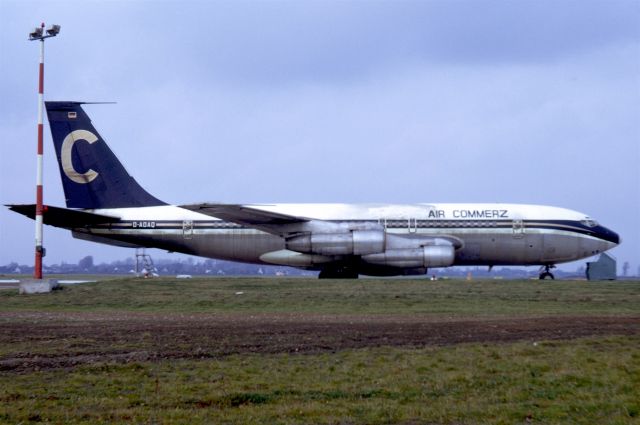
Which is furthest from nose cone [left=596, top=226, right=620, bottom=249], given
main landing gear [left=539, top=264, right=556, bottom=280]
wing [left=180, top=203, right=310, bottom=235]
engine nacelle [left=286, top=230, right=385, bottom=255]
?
wing [left=180, top=203, right=310, bottom=235]

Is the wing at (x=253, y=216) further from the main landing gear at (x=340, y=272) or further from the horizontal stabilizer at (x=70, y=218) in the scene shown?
the horizontal stabilizer at (x=70, y=218)

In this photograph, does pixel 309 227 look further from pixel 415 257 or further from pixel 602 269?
pixel 602 269

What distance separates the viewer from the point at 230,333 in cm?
1530

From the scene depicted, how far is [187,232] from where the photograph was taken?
1375 inches

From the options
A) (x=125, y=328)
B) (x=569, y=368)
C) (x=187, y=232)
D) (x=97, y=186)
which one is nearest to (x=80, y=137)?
(x=97, y=186)

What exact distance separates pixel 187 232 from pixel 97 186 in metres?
5.22

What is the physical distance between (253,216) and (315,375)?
22502 millimetres

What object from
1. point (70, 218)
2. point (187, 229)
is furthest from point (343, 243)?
point (70, 218)

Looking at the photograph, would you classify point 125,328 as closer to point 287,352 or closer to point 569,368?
point 287,352

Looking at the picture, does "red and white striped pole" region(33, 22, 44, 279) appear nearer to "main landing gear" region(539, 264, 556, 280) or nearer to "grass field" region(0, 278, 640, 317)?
"grass field" region(0, 278, 640, 317)

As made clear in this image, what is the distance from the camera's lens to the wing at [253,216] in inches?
1238

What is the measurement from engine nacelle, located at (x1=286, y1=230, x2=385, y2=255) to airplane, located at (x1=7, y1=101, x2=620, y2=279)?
0.47 feet

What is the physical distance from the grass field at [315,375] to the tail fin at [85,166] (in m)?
15.9

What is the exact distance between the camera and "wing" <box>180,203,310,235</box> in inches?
1238
